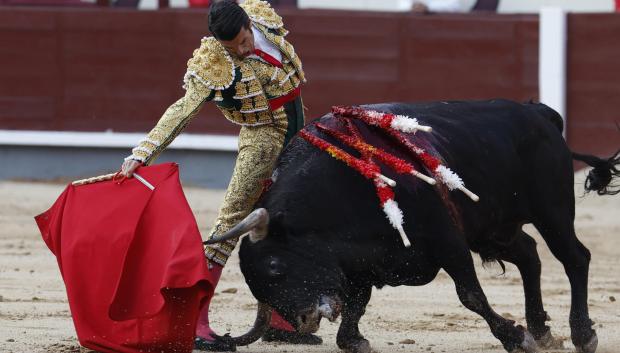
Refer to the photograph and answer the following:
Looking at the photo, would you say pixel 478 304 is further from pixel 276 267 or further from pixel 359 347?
pixel 276 267

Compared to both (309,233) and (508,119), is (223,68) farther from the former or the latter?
(508,119)

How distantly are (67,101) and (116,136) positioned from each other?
0.42m

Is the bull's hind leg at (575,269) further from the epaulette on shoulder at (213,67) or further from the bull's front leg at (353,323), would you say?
the epaulette on shoulder at (213,67)

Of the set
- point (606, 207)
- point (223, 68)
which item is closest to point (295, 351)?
point (223, 68)

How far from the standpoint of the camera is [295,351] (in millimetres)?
4297

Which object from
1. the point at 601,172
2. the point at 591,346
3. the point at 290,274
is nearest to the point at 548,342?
the point at 591,346

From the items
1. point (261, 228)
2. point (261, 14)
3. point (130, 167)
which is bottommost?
point (261, 228)

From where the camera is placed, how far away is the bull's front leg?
4.12 meters

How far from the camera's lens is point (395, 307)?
17.0ft

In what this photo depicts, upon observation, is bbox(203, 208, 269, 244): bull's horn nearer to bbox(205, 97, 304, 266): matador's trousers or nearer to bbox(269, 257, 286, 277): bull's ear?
bbox(269, 257, 286, 277): bull's ear

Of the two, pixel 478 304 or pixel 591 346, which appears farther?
pixel 591 346

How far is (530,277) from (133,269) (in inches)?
55.7

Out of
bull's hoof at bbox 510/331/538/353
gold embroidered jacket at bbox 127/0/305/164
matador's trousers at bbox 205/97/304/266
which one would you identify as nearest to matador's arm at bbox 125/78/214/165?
gold embroidered jacket at bbox 127/0/305/164

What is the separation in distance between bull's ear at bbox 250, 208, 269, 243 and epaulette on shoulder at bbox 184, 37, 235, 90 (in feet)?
1.49
